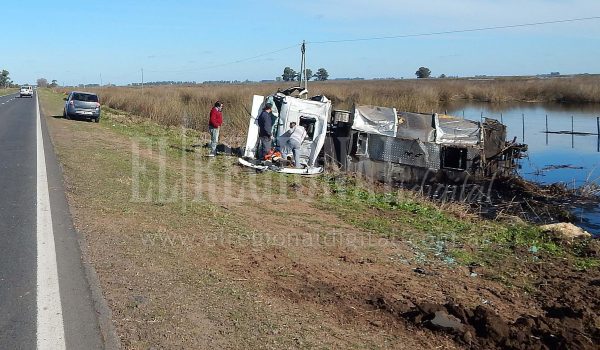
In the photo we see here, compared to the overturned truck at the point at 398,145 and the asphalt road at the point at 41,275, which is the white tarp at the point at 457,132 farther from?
the asphalt road at the point at 41,275

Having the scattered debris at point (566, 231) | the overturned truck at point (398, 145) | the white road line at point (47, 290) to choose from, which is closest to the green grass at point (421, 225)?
the scattered debris at point (566, 231)

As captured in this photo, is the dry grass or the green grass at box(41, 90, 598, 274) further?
the dry grass

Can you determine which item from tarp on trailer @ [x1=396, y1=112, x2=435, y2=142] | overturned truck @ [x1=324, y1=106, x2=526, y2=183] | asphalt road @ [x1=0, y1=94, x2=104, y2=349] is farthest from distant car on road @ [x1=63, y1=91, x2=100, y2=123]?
asphalt road @ [x1=0, y1=94, x2=104, y2=349]

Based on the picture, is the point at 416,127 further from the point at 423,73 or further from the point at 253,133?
the point at 423,73

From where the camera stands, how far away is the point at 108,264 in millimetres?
6082

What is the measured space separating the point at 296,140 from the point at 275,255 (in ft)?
27.8

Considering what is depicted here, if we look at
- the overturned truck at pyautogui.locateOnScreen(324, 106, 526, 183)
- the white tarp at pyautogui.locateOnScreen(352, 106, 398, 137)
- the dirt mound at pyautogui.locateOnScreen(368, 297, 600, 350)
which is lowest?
the dirt mound at pyautogui.locateOnScreen(368, 297, 600, 350)

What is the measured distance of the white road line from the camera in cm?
433

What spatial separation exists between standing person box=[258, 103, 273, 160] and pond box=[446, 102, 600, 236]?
8.26 m

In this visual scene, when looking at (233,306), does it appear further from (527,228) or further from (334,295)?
(527,228)

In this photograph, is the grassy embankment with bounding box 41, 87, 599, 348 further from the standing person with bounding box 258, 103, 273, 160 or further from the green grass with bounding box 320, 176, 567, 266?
the standing person with bounding box 258, 103, 273, 160

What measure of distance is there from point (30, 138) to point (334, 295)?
52.7 ft

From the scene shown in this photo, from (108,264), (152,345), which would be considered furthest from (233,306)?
(108,264)

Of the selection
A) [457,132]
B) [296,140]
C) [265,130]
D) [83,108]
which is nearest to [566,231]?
[457,132]
